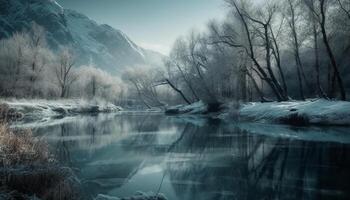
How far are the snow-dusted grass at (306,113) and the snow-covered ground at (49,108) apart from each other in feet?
65.7

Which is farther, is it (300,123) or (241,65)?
(241,65)

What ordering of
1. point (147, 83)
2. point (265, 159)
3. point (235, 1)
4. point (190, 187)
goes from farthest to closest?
1. point (147, 83)
2. point (235, 1)
3. point (265, 159)
4. point (190, 187)

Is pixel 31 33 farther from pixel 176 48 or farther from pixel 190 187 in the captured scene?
pixel 190 187

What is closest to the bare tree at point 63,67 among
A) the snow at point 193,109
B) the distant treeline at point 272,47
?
the snow at point 193,109

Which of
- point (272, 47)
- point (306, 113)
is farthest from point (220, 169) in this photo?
point (272, 47)

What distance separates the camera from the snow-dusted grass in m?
19.4

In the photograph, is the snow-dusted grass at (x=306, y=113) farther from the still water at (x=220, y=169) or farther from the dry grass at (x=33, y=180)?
the dry grass at (x=33, y=180)

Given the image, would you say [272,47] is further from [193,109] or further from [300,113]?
[193,109]

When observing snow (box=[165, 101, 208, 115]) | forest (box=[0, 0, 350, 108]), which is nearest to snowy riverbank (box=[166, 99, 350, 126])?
forest (box=[0, 0, 350, 108])

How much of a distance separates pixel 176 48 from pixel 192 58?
4.91 m

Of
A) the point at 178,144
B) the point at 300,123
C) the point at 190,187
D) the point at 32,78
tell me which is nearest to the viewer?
the point at 190,187

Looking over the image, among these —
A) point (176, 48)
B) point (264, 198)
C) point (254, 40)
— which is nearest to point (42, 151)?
point (264, 198)

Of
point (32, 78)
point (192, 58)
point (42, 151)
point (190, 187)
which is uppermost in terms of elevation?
point (192, 58)

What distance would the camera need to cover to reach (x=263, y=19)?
102 ft
